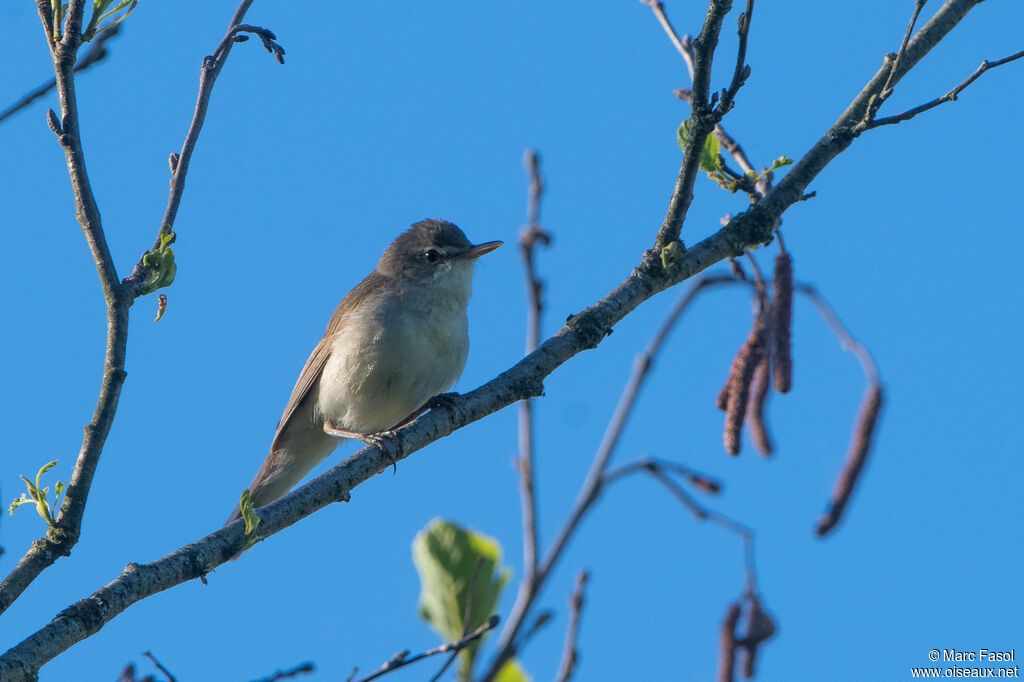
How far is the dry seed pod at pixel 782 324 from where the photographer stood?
399 centimetres

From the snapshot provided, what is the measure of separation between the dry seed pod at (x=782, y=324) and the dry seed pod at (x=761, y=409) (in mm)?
79

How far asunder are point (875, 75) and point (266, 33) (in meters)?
2.34

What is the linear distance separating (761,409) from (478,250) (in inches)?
102

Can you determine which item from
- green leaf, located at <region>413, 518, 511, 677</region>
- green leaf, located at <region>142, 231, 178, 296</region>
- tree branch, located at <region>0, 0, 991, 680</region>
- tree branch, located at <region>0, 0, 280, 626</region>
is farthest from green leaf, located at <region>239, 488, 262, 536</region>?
green leaf, located at <region>413, 518, 511, 677</region>

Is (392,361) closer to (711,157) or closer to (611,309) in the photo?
(611,309)

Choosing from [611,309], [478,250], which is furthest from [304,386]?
[611,309]

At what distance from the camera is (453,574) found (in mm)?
4230

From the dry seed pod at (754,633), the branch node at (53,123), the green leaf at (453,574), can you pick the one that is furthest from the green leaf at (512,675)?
the branch node at (53,123)

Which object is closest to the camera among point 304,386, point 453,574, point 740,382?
point 740,382

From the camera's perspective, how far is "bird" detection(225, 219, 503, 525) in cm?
562

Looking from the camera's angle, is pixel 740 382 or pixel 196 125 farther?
pixel 740 382

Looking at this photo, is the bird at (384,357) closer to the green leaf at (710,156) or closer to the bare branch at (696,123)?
the bare branch at (696,123)

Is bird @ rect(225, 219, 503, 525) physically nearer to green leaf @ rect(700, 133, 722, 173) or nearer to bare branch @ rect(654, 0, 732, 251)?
bare branch @ rect(654, 0, 732, 251)

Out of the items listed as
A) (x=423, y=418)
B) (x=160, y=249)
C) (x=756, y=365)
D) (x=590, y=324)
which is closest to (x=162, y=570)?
(x=160, y=249)
